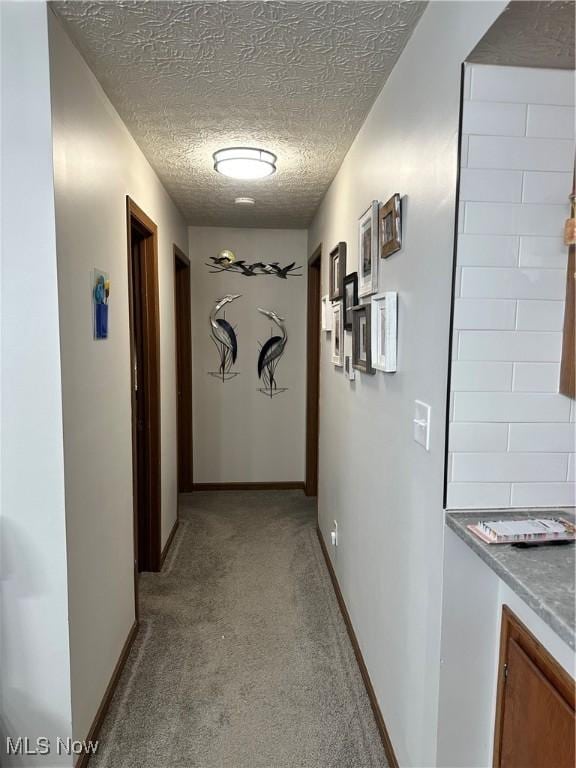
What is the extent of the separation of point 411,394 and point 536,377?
1.20 ft

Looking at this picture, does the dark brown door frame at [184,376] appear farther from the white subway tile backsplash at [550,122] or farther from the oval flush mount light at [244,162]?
the white subway tile backsplash at [550,122]

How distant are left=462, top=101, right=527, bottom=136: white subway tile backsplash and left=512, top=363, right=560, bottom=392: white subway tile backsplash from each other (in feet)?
1.83

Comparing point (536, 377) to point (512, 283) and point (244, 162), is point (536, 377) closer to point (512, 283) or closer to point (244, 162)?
point (512, 283)

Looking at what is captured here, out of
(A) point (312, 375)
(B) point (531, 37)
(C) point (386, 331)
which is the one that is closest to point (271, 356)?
(A) point (312, 375)

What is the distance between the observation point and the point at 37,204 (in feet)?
4.70

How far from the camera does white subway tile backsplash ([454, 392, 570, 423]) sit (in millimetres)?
1222

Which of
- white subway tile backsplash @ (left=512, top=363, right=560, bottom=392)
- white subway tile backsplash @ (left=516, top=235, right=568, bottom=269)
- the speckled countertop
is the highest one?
white subway tile backsplash @ (left=516, top=235, right=568, bottom=269)

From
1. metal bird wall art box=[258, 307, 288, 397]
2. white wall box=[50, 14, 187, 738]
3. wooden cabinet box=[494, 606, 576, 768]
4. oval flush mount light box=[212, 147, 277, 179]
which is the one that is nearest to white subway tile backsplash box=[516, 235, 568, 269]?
wooden cabinet box=[494, 606, 576, 768]

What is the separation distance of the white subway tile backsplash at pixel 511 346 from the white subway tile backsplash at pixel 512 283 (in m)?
0.09

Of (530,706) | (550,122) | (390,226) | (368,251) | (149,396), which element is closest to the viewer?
(530,706)

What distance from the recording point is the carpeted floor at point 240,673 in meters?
1.75

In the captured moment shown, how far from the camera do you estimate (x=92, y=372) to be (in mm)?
1788

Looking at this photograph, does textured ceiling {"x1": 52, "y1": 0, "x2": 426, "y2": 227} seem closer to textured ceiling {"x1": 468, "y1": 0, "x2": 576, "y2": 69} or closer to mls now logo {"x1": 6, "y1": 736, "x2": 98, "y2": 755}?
textured ceiling {"x1": 468, "y1": 0, "x2": 576, "y2": 69}

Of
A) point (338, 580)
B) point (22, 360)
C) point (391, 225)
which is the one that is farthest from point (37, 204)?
point (338, 580)
